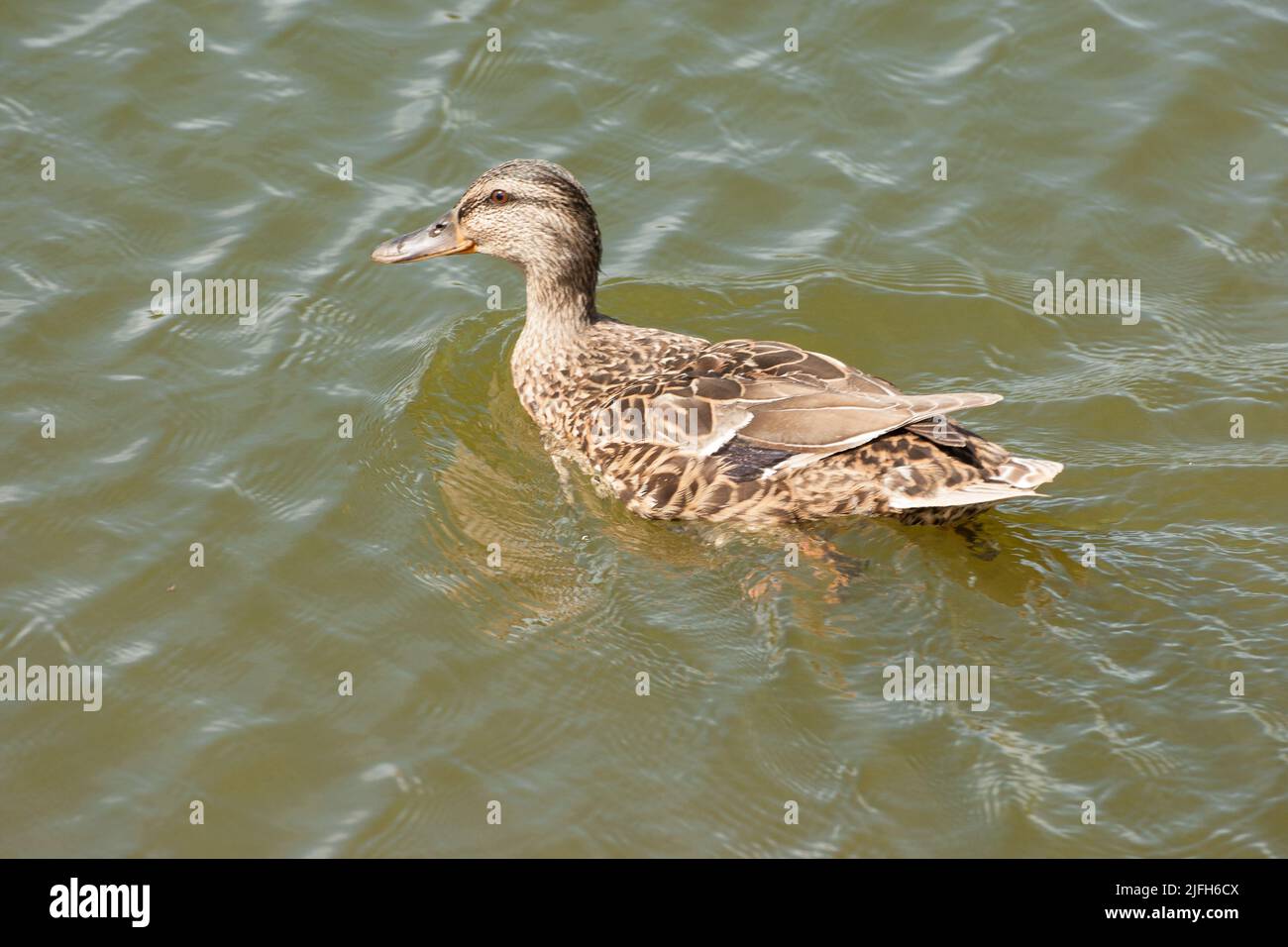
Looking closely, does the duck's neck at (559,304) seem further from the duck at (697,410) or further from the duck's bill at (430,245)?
the duck's bill at (430,245)

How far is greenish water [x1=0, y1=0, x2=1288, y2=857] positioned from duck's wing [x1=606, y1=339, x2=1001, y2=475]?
500 millimetres

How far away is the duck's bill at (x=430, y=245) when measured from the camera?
941cm

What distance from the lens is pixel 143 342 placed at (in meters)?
9.52

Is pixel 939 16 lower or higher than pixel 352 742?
higher

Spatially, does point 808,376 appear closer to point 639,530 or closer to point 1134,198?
point 639,530

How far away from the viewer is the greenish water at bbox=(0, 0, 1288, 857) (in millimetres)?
6805

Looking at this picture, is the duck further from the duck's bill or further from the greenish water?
the greenish water

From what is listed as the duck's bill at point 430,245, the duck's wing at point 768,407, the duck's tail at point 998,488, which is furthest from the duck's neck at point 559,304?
the duck's tail at point 998,488

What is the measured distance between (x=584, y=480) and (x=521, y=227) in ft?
5.47

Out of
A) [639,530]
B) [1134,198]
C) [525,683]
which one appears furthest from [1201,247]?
[525,683]

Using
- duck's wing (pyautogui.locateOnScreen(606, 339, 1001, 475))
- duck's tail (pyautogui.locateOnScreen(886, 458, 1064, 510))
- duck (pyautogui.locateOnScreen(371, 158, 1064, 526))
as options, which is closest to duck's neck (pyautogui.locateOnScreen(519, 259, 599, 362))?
duck (pyautogui.locateOnScreen(371, 158, 1064, 526))

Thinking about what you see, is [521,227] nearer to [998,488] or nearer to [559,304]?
[559,304]
